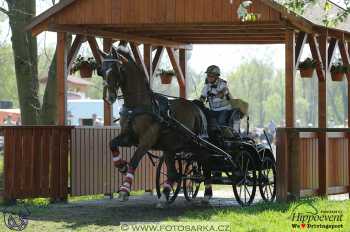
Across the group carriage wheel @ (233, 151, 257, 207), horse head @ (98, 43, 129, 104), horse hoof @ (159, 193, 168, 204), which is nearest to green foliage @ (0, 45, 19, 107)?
carriage wheel @ (233, 151, 257, 207)

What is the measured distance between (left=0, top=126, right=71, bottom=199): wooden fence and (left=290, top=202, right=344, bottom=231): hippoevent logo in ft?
15.3

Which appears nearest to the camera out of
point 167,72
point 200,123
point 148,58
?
point 200,123

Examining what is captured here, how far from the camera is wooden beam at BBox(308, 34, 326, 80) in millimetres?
17406

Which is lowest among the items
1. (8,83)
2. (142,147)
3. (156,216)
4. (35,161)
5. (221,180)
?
(156,216)

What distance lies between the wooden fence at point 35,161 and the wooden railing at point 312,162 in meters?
3.99

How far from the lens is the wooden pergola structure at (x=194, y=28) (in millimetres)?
15750

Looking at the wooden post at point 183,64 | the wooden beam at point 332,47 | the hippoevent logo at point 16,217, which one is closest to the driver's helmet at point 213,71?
the wooden beam at point 332,47

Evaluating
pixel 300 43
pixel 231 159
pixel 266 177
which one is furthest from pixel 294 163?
pixel 300 43

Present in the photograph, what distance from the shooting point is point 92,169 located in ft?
56.7

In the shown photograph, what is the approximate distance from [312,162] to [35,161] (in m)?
5.29

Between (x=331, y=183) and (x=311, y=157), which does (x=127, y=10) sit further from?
(x=331, y=183)

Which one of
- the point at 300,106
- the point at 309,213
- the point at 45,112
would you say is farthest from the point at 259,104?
the point at 309,213

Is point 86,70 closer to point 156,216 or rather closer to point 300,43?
point 300,43

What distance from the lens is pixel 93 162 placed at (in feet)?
56.7
